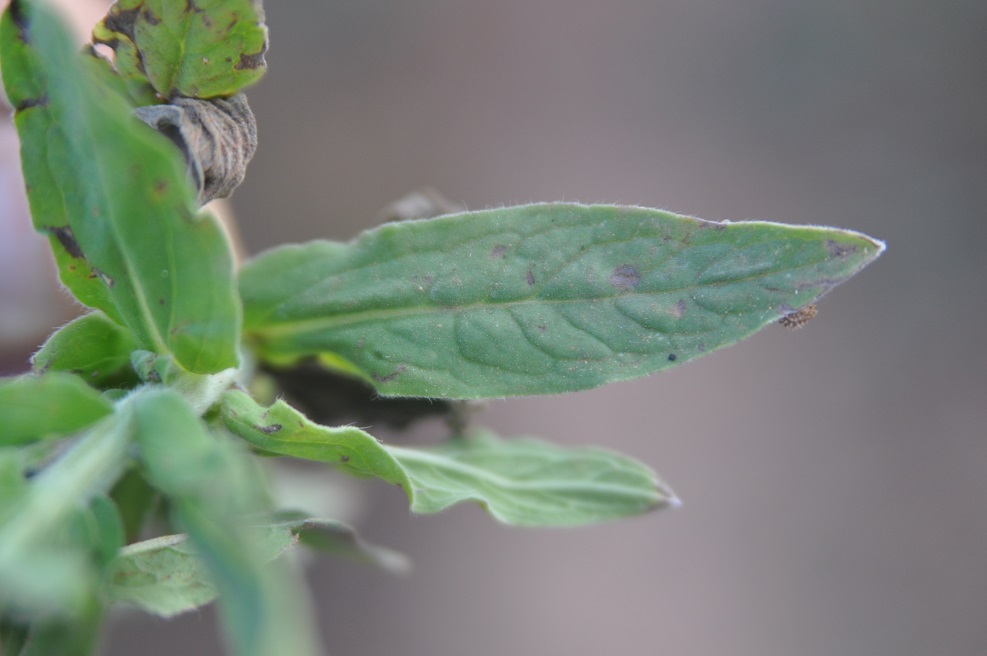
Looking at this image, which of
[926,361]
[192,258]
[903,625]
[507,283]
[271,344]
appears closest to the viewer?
[192,258]

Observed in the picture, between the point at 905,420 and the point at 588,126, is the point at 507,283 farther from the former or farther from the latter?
the point at 905,420

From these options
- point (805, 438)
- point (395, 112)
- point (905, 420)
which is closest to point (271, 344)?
point (395, 112)

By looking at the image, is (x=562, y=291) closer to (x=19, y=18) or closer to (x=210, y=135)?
(x=210, y=135)

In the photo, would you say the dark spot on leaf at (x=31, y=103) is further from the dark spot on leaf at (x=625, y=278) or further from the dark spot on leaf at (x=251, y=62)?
the dark spot on leaf at (x=625, y=278)

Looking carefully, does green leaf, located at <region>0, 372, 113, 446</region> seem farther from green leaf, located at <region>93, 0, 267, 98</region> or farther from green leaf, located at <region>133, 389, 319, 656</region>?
green leaf, located at <region>93, 0, 267, 98</region>

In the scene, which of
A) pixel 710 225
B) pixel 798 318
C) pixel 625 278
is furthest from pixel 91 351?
pixel 798 318

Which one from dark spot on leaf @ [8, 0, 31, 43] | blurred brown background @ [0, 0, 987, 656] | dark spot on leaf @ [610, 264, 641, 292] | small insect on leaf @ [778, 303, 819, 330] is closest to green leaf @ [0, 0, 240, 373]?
dark spot on leaf @ [8, 0, 31, 43]
